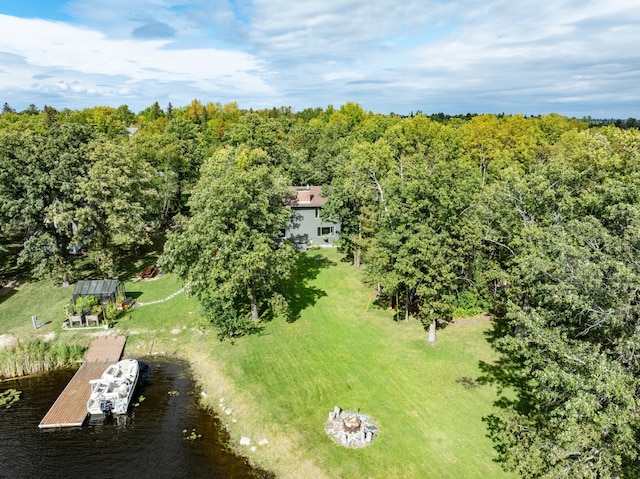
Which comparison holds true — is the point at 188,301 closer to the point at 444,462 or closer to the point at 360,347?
the point at 360,347

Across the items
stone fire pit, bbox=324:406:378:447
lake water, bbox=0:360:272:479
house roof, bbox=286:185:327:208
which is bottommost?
lake water, bbox=0:360:272:479

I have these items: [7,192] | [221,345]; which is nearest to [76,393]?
[221,345]

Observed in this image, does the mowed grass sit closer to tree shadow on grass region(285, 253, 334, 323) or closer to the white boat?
tree shadow on grass region(285, 253, 334, 323)

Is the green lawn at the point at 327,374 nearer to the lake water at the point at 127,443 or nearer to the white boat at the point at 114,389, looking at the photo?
the lake water at the point at 127,443

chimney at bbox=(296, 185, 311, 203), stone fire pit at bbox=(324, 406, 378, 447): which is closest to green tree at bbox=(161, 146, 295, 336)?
stone fire pit at bbox=(324, 406, 378, 447)

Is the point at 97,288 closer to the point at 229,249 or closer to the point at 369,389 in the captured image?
the point at 229,249

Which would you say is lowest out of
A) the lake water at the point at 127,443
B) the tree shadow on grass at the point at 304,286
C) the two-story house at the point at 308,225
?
the lake water at the point at 127,443

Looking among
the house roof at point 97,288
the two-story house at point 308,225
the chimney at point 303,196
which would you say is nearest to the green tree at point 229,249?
the house roof at point 97,288
